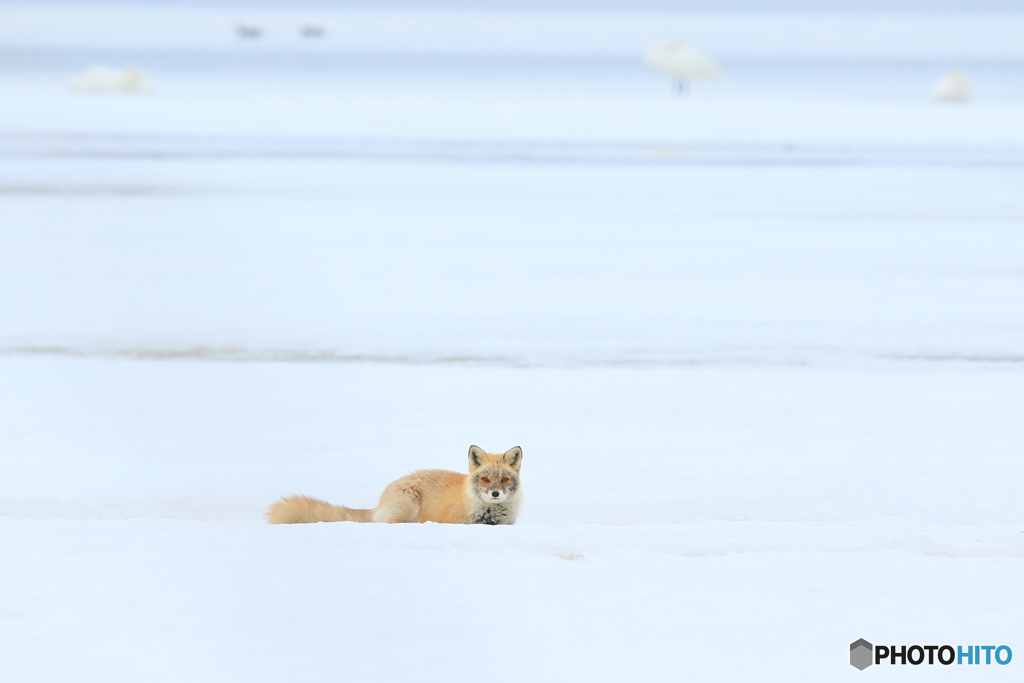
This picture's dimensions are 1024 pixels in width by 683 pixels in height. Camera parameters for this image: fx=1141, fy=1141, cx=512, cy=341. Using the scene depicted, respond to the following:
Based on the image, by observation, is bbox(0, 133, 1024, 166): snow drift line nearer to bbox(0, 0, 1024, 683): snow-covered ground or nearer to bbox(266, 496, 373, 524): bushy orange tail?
bbox(0, 0, 1024, 683): snow-covered ground

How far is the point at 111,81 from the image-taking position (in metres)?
34.7

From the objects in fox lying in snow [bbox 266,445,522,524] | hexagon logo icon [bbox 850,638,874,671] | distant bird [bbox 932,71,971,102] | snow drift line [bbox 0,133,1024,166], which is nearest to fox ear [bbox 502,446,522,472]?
fox lying in snow [bbox 266,445,522,524]

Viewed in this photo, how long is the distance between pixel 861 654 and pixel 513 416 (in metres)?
2.48

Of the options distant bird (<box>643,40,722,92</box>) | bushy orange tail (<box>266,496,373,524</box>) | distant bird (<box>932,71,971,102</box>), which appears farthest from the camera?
distant bird (<box>643,40,722,92</box>)

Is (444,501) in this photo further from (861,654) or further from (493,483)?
(861,654)

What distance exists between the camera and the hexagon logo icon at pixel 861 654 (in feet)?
8.45

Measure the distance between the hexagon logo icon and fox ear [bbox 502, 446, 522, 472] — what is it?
3.48 feet

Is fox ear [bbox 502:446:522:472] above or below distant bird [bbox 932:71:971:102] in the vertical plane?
below

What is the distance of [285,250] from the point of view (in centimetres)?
950

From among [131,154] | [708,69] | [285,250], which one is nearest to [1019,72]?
[708,69]

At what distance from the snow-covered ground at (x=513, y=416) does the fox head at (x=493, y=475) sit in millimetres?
114

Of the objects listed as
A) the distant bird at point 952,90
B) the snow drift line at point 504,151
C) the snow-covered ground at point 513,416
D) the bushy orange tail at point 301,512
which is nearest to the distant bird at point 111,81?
the snow drift line at point 504,151

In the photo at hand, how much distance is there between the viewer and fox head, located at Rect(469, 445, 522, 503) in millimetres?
3174

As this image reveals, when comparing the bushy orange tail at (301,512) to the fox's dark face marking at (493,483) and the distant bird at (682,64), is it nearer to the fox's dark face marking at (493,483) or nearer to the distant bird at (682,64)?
the fox's dark face marking at (493,483)
